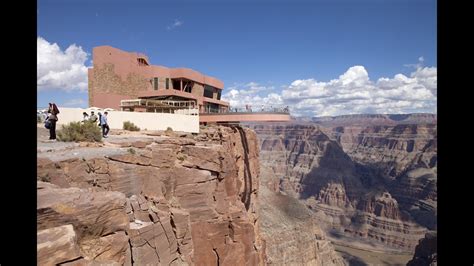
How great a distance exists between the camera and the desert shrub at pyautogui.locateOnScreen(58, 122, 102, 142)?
13183 millimetres

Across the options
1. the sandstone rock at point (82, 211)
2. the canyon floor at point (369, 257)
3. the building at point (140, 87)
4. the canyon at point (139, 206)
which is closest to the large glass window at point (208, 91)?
the building at point (140, 87)

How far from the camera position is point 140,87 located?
100ft

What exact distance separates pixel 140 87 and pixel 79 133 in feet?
58.1

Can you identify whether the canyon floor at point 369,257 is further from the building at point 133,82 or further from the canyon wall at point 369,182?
the building at point 133,82

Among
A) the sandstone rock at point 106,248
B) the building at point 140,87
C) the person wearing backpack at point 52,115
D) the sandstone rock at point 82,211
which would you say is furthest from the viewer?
the building at point 140,87

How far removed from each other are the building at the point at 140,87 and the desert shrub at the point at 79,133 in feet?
41.7

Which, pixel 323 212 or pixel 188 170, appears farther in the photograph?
pixel 323 212

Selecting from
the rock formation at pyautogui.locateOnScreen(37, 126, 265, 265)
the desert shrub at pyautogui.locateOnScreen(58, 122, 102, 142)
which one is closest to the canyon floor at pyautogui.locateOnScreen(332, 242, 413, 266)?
the rock formation at pyautogui.locateOnScreen(37, 126, 265, 265)

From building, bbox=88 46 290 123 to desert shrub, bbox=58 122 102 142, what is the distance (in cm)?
1271

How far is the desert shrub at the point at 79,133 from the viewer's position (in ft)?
43.3

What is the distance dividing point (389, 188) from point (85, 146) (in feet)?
521
